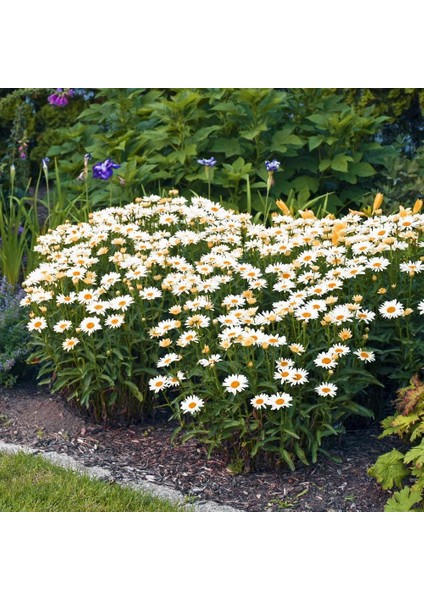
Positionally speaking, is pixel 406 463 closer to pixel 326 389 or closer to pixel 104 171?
pixel 326 389

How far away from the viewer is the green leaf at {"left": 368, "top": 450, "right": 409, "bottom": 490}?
3.71m

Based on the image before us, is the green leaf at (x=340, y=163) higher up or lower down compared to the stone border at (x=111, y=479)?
higher up

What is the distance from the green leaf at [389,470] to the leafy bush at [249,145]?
9.77ft

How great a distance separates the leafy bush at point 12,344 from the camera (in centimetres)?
505

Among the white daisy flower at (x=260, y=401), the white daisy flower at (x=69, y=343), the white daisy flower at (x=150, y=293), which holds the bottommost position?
the white daisy flower at (x=260, y=401)

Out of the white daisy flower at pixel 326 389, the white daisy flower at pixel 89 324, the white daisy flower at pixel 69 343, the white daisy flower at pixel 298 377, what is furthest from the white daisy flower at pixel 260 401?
the white daisy flower at pixel 69 343

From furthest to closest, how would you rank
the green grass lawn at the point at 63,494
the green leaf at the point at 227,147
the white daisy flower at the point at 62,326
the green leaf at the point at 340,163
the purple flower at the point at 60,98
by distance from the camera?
the purple flower at the point at 60,98 → the green leaf at the point at 227,147 → the green leaf at the point at 340,163 → the white daisy flower at the point at 62,326 → the green grass lawn at the point at 63,494

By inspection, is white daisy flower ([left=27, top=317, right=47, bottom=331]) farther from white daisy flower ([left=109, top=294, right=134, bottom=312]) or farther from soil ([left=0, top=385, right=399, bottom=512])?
soil ([left=0, top=385, right=399, bottom=512])

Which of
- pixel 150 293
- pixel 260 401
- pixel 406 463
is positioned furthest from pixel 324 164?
pixel 406 463

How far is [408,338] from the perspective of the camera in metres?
4.06

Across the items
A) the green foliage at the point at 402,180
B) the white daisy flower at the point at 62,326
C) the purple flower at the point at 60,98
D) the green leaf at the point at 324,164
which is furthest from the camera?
the purple flower at the point at 60,98

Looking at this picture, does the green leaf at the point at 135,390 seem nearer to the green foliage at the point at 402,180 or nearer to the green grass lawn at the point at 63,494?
the green grass lawn at the point at 63,494

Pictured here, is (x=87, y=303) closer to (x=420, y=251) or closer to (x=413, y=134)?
(x=420, y=251)
